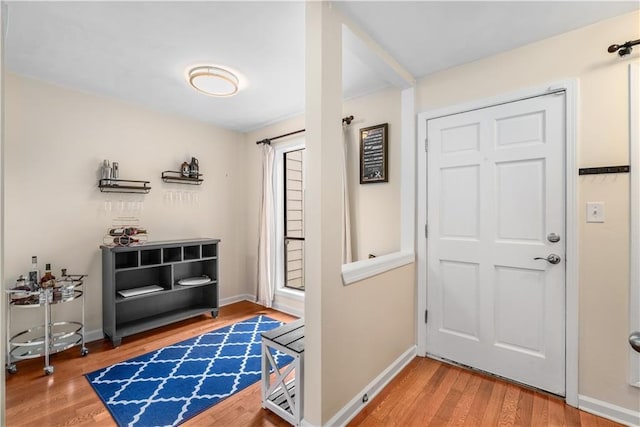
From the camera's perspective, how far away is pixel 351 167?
3.08m

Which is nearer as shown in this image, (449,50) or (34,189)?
(449,50)

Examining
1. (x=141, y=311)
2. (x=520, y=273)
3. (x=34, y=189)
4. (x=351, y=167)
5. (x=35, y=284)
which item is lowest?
(x=141, y=311)

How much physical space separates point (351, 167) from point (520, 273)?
171cm

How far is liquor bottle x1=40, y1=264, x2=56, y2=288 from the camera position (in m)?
2.47

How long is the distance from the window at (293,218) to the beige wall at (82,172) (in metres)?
0.99

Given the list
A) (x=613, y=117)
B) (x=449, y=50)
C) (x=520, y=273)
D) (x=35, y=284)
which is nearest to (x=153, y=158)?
(x=35, y=284)

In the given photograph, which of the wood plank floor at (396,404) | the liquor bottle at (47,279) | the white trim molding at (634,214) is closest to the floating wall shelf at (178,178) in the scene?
the liquor bottle at (47,279)

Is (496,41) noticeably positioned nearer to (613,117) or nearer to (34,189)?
(613,117)

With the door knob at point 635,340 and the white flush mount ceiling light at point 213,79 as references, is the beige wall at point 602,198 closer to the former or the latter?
the door knob at point 635,340

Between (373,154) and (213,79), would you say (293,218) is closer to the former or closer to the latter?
(373,154)

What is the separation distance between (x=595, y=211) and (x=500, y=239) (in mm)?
560

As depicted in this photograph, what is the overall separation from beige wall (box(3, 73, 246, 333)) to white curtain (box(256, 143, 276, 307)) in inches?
27.6

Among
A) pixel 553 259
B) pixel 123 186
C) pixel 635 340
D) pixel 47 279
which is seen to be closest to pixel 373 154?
pixel 553 259

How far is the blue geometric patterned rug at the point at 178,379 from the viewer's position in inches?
75.0
